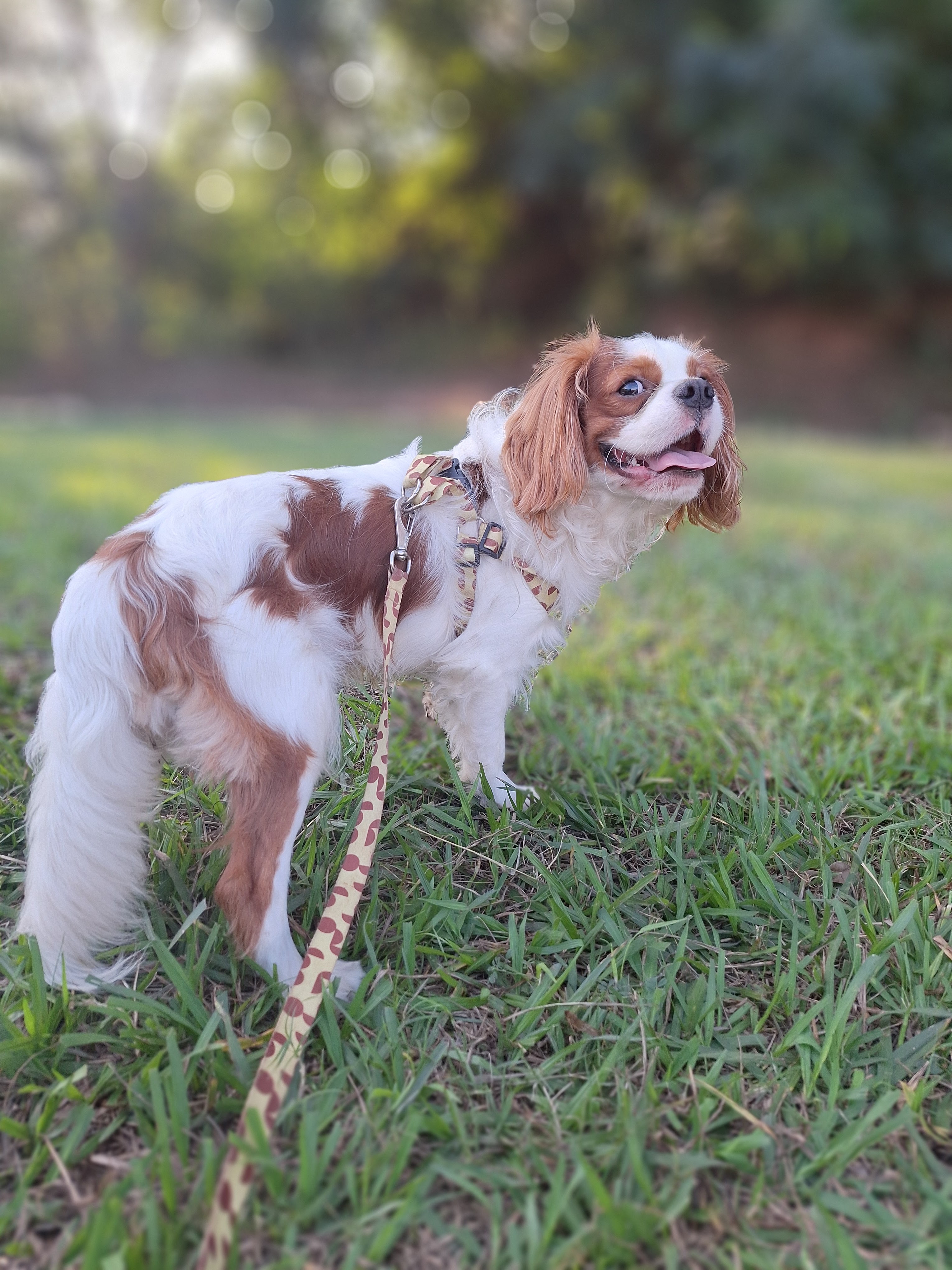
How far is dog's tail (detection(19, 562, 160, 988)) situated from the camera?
1811 millimetres

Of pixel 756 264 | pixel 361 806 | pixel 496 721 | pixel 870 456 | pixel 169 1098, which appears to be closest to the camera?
pixel 169 1098

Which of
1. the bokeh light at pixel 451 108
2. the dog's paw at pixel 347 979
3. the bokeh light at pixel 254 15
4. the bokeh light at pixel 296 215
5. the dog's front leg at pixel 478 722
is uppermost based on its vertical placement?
the bokeh light at pixel 254 15

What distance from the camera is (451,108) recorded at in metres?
24.2

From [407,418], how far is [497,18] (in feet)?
43.4

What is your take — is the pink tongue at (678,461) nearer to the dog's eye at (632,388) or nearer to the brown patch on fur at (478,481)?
the dog's eye at (632,388)

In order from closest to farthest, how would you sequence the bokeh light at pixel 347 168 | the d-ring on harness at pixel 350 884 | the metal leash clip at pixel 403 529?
the d-ring on harness at pixel 350 884 → the metal leash clip at pixel 403 529 → the bokeh light at pixel 347 168

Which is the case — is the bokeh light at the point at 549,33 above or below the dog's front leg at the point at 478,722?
above

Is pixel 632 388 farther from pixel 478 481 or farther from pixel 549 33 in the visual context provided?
pixel 549 33

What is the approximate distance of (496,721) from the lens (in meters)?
2.50

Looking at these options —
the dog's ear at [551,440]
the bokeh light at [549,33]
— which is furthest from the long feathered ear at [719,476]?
the bokeh light at [549,33]

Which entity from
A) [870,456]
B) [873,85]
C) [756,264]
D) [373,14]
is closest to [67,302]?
[373,14]

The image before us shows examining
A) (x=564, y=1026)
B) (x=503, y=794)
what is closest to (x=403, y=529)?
(x=503, y=794)

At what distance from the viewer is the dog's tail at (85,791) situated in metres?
1.81

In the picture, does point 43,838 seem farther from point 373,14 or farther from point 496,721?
point 373,14
